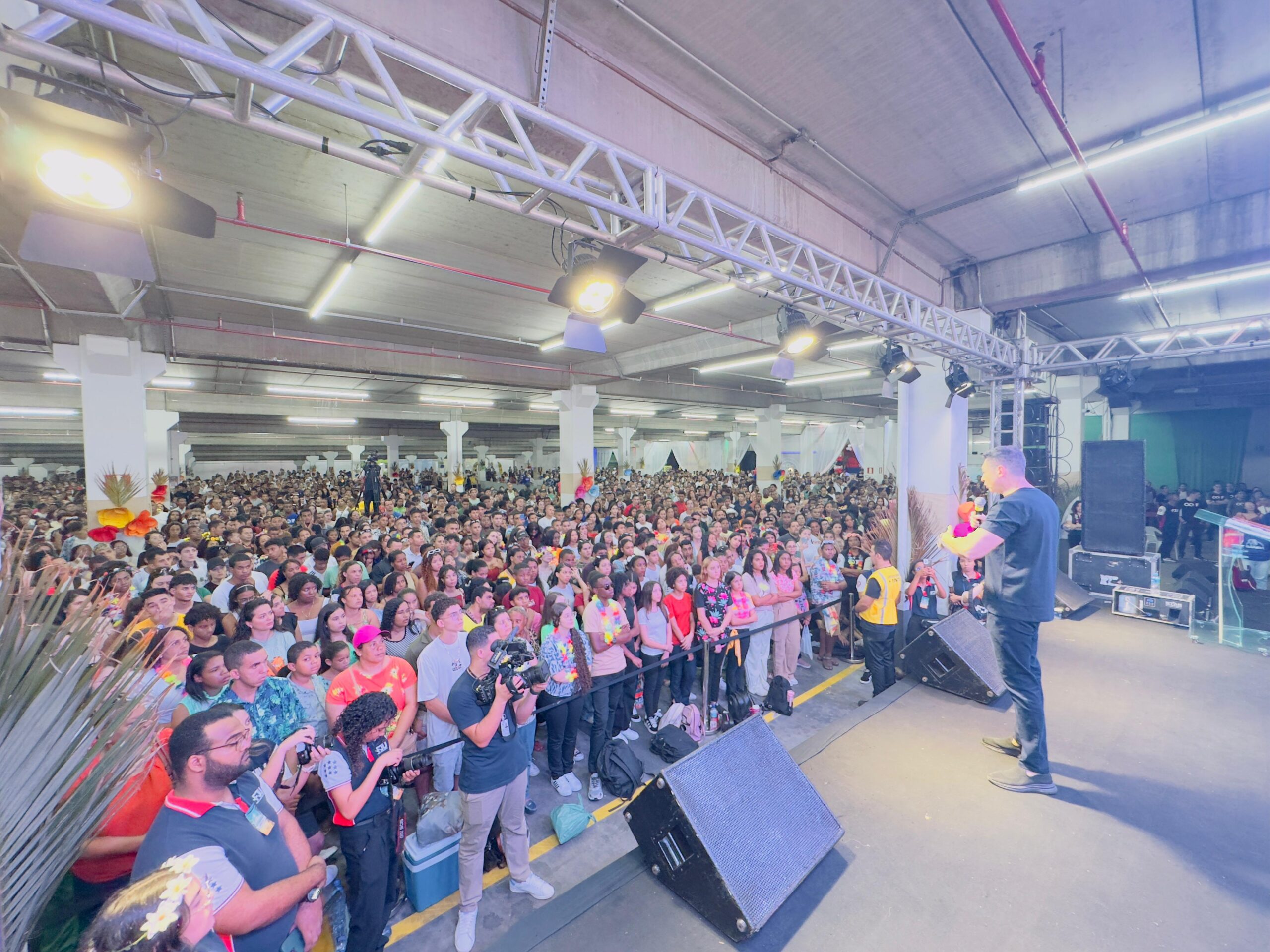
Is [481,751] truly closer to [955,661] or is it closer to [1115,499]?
[955,661]

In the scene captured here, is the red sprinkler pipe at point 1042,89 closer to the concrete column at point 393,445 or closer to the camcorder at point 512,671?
the camcorder at point 512,671

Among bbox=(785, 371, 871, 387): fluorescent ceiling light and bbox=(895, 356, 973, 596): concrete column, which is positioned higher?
bbox=(785, 371, 871, 387): fluorescent ceiling light

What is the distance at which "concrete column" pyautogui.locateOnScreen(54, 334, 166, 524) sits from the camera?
28.2ft

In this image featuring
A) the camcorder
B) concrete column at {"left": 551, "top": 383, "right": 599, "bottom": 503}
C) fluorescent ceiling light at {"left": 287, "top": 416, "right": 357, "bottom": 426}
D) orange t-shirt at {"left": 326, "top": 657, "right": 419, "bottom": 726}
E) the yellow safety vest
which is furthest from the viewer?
fluorescent ceiling light at {"left": 287, "top": 416, "right": 357, "bottom": 426}

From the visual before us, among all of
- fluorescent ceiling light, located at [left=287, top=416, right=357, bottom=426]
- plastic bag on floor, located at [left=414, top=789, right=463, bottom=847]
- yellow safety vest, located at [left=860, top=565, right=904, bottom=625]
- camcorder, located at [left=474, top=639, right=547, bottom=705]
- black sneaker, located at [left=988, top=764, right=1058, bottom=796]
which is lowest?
plastic bag on floor, located at [left=414, top=789, right=463, bottom=847]

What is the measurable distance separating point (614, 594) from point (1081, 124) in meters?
5.96

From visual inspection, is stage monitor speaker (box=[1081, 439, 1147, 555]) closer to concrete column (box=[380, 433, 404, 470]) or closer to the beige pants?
the beige pants

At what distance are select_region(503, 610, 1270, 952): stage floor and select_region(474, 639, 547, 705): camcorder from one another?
3.18 feet

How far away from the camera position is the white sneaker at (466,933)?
8.58 feet

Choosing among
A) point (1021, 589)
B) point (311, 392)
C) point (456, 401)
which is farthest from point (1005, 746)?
point (456, 401)

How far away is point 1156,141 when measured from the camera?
15.4 ft

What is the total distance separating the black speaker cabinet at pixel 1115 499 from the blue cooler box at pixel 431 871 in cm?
1012

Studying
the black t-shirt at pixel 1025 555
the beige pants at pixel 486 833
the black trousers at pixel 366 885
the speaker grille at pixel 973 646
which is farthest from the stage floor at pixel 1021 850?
the black t-shirt at pixel 1025 555

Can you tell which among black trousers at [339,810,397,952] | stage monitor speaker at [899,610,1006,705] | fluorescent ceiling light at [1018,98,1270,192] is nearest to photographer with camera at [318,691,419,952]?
black trousers at [339,810,397,952]
